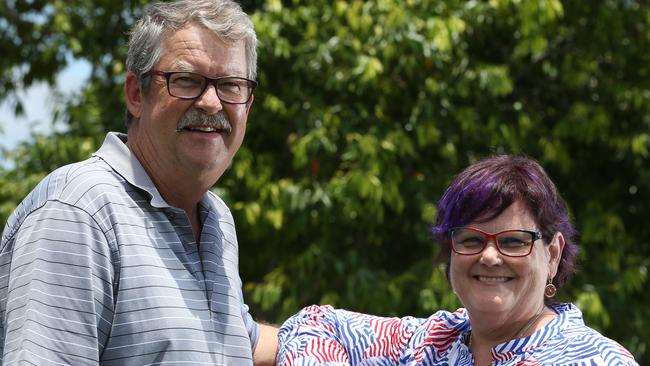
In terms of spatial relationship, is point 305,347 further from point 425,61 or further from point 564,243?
point 425,61

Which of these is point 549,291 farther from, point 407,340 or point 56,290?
point 56,290

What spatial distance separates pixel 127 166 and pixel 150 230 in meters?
0.17

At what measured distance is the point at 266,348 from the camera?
288 cm

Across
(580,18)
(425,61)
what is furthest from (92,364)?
(580,18)

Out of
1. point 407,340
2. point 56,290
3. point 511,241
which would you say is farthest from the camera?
point 407,340

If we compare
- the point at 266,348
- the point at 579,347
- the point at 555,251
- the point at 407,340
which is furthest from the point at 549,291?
the point at 266,348

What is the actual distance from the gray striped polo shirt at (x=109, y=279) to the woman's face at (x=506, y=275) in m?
0.59

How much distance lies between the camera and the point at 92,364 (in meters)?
2.24

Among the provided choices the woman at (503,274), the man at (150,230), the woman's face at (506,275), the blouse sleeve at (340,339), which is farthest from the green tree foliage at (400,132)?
the man at (150,230)

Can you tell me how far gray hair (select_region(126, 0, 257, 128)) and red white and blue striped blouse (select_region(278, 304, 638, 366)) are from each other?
32.3 inches

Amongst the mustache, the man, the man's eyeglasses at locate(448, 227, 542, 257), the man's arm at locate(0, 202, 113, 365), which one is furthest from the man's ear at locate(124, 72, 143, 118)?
the man's eyeglasses at locate(448, 227, 542, 257)

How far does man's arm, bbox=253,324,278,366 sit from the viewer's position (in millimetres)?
2863

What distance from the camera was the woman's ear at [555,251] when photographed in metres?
2.69

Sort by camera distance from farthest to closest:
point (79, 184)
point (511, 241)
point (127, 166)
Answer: point (511, 241) → point (127, 166) → point (79, 184)
